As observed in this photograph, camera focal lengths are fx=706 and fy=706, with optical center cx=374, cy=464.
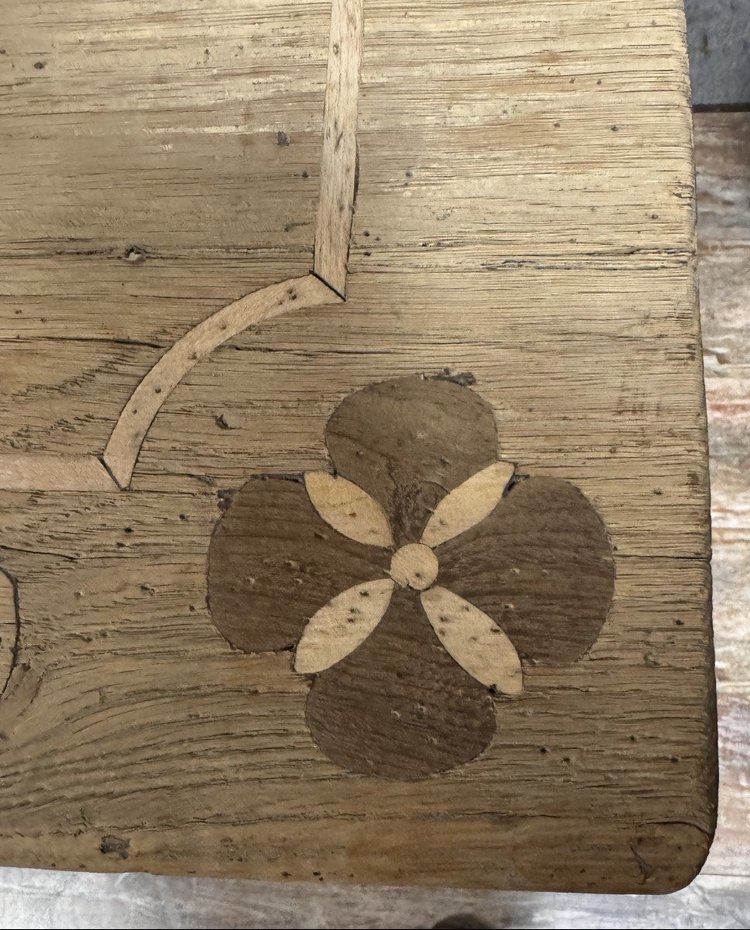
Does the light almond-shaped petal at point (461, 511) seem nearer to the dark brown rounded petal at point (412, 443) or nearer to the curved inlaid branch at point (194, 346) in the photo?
the dark brown rounded petal at point (412, 443)

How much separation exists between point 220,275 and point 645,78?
638 millimetres

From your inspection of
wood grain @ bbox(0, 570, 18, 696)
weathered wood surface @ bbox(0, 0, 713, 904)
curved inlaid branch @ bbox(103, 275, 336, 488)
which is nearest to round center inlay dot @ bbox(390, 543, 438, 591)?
weathered wood surface @ bbox(0, 0, 713, 904)

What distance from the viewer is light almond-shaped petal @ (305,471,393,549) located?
921 millimetres

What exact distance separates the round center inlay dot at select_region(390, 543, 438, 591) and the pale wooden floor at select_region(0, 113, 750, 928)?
61cm

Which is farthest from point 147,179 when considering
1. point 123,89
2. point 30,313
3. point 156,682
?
→ point 156,682

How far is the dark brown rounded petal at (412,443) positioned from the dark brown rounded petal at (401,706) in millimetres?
127

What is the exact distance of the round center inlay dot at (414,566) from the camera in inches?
36.0

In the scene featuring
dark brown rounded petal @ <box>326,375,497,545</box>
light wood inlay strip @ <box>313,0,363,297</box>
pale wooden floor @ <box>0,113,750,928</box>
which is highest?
light wood inlay strip @ <box>313,0,363,297</box>

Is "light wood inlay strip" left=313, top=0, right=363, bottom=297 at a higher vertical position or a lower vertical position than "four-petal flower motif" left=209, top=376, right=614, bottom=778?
higher

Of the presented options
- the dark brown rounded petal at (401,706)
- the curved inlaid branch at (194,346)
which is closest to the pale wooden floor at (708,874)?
the dark brown rounded petal at (401,706)

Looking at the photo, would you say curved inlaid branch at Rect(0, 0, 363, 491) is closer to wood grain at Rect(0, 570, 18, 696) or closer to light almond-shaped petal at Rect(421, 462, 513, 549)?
wood grain at Rect(0, 570, 18, 696)

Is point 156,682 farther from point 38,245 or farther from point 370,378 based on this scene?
point 38,245

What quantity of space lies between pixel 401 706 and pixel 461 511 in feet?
0.86

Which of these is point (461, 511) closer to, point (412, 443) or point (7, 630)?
point (412, 443)
